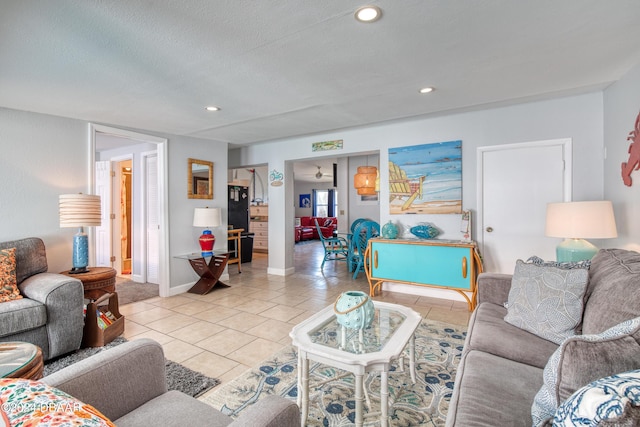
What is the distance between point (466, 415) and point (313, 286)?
358 cm

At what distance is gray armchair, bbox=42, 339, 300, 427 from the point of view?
992 millimetres

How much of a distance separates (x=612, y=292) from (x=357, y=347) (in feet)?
4.07

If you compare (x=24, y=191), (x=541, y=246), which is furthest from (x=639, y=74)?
(x=24, y=191)

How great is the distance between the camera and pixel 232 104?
313 centimetres

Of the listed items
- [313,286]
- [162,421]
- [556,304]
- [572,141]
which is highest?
[572,141]

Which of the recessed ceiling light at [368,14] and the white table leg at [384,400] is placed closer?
the white table leg at [384,400]

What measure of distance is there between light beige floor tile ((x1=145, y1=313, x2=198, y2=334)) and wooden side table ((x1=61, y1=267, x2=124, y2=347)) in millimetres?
303

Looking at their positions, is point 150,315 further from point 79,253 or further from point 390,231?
point 390,231

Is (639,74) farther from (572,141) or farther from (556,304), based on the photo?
(556,304)

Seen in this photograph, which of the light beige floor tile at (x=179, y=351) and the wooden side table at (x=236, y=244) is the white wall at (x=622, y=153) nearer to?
the light beige floor tile at (x=179, y=351)

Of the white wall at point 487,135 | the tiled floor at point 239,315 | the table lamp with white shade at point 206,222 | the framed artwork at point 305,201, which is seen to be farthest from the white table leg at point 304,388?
the framed artwork at point 305,201

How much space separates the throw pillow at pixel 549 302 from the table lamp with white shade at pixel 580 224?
2.74ft

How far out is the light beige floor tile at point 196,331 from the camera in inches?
108

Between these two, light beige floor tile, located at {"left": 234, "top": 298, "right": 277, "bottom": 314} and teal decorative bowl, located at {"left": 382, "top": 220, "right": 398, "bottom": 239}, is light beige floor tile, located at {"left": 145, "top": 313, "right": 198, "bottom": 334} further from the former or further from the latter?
teal decorative bowl, located at {"left": 382, "top": 220, "right": 398, "bottom": 239}
